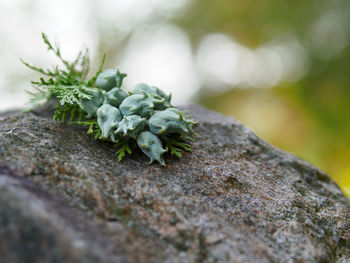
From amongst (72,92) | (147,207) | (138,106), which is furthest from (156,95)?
(147,207)

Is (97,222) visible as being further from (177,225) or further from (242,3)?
(242,3)

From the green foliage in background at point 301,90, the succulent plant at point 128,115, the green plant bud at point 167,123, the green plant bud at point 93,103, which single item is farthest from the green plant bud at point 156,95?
the green foliage in background at point 301,90

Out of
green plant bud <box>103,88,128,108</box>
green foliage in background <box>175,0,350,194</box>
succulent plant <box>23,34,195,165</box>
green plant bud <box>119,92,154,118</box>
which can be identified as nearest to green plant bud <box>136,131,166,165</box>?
succulent plant <box>23,34,195,165</box>

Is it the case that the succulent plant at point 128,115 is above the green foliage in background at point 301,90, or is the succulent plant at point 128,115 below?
below

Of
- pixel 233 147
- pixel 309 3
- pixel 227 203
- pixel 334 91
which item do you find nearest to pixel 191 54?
pixel 309 3

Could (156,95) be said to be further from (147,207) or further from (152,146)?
(147,207)

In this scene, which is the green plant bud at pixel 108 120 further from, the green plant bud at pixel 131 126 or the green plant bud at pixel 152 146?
the green plant bud at pixel 152 146
